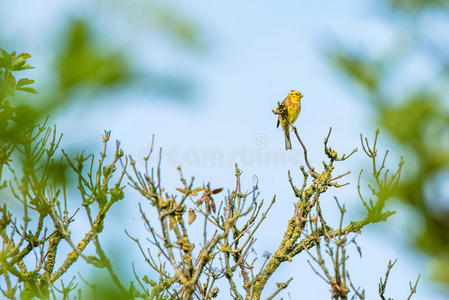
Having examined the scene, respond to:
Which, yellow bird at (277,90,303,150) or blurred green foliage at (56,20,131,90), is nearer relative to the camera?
blurred green foliage at (56,20,131,90)

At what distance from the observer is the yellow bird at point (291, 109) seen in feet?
31.3

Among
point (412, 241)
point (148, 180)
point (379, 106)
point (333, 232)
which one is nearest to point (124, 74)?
point (379, 106)

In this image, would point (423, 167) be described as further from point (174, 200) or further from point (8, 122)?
point (174, 200)

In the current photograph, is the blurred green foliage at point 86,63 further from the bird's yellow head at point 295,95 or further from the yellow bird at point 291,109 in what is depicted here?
the bird's yellow head at point 295,95

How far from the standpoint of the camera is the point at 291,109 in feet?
32.1

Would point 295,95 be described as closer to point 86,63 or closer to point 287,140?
point 287,140

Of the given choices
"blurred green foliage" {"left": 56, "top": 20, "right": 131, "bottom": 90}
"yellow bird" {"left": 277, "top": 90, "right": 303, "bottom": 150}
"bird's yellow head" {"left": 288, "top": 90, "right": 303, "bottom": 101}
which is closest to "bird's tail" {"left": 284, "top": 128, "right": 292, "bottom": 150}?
"yellow bird" {"left": 277, "top": 90, "right": 303, "bottom": 150}

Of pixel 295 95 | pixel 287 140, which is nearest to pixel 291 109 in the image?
pixel 295 95

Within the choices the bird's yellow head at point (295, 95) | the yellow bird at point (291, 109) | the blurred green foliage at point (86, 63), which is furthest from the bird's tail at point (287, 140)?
the blurred green foliage at point (86, 63)

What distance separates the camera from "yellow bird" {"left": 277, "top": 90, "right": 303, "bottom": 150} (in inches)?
376

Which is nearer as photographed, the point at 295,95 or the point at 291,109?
the point at 291,109

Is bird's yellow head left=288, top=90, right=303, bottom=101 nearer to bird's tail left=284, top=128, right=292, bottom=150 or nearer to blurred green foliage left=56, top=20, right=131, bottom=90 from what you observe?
bird's tail left=284, top=128, right=292, bottom=150

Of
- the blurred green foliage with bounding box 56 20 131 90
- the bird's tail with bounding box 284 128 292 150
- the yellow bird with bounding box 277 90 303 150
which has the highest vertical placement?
the yellow bird with bounding box 277 90 303 150

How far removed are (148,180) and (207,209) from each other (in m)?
0.80
